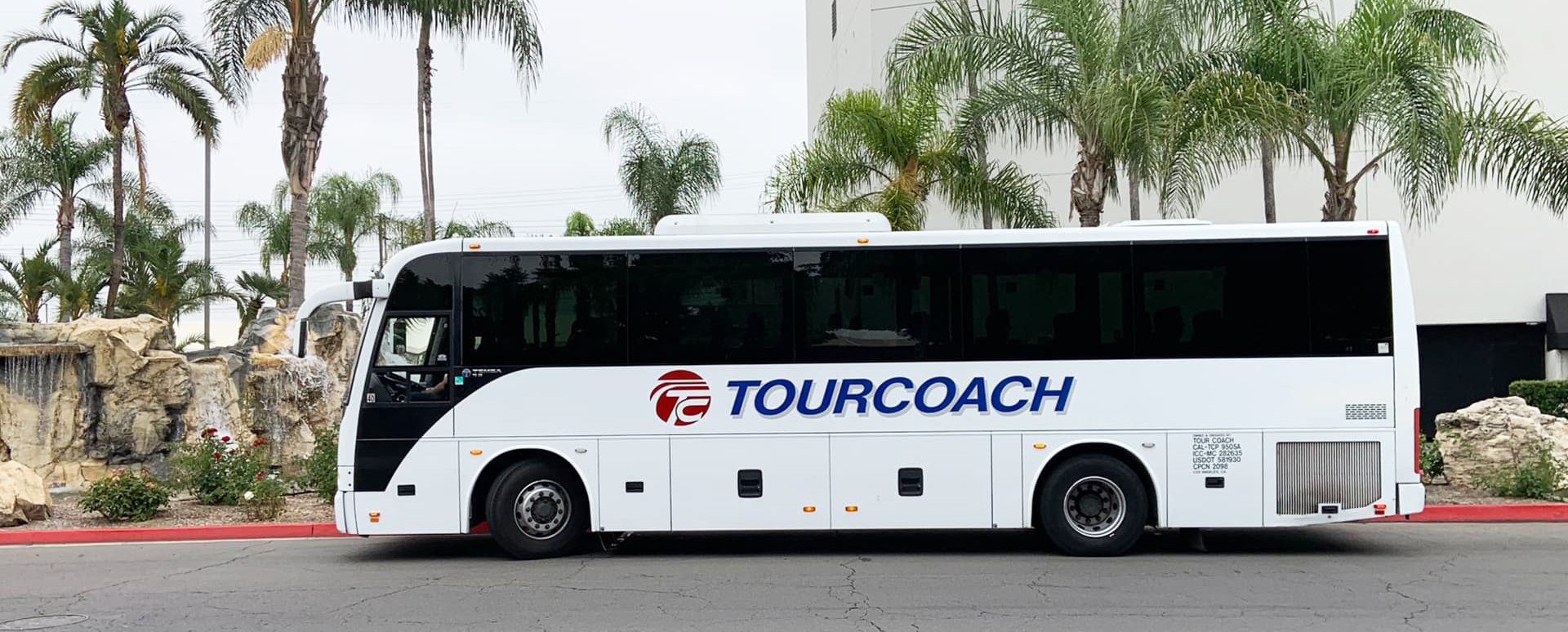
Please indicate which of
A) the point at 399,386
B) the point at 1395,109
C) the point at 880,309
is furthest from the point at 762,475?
the point at 1395,109

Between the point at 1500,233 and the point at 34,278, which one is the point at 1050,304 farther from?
the point at 34,278

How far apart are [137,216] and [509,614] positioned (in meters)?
38.7

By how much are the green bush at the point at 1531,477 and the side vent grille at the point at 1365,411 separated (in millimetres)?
4319

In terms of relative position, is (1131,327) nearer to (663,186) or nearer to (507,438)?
(507,438)

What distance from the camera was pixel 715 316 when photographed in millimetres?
11531

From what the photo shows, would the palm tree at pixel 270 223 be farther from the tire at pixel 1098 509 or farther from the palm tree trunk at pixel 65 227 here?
the tire at pixel 1098 509

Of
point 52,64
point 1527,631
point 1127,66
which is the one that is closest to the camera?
point 1527,631

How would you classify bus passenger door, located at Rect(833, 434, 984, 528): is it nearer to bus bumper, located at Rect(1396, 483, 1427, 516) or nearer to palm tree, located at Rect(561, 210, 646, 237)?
bus bumper, located at Rect(1396, 483, 1427, 516)

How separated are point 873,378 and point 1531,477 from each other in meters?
7.93

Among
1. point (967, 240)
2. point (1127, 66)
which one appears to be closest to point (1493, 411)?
point (1127, 66)

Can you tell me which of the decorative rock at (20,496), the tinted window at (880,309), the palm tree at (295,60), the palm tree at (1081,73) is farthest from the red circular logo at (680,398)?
the palm tree at (295,60)

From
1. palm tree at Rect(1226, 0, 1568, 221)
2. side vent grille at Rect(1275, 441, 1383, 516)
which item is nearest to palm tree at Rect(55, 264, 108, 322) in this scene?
palm tree at Rect(1226, 0, 1568, 221)

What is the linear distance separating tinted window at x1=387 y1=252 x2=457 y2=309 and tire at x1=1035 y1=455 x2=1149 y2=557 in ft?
18.2

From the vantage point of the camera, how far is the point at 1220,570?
35.2ft
